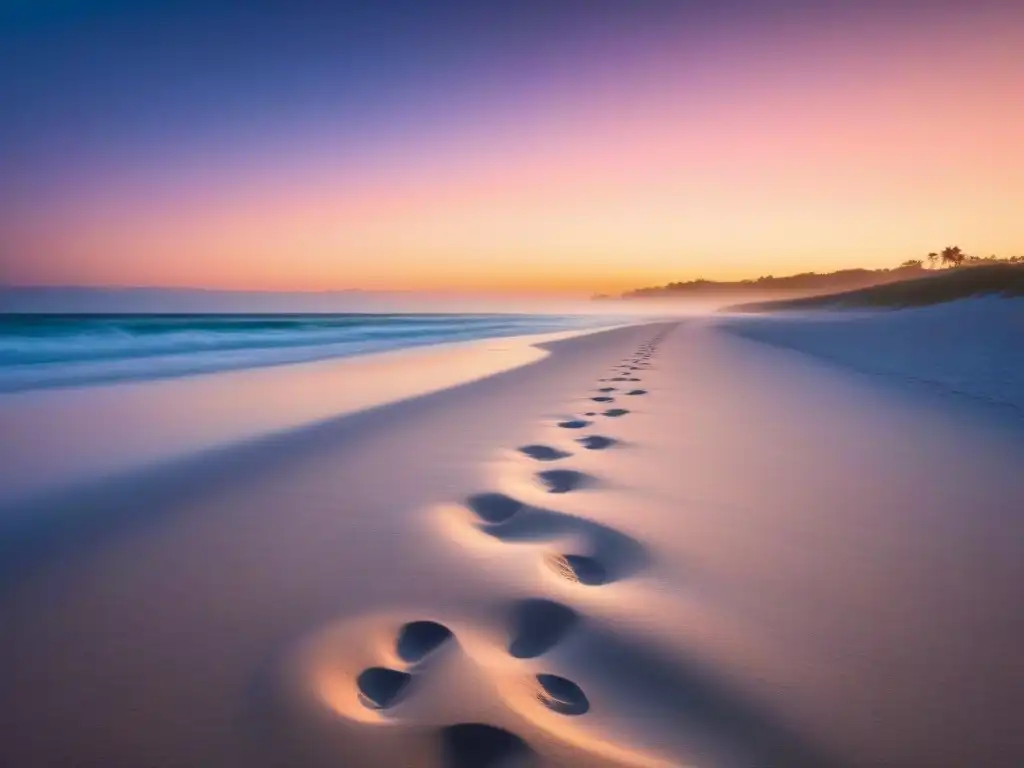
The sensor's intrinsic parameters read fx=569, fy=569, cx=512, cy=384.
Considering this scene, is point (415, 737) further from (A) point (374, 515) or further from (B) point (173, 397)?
(B) point (173, 397)

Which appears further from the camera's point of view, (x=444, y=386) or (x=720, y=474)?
(x=444, y=386)

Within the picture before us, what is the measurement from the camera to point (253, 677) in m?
1.52

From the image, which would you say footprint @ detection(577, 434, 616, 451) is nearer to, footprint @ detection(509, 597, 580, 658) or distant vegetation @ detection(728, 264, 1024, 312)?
footprint @ detection(509, 597, 580, 658)

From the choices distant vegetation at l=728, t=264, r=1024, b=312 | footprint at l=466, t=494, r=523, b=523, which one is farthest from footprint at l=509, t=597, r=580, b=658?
distant vegetation at l=728, t=264, r=1024, b=312

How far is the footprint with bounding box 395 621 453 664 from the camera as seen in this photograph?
1.64 m

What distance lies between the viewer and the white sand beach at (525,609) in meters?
1.31

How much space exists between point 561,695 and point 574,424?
335 centimetres

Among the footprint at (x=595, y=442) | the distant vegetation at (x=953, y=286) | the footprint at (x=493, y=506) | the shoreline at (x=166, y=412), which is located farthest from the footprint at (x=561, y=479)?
the distant vegetation at (x=953, y=286)

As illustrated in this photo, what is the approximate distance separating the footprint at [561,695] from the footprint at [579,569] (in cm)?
57

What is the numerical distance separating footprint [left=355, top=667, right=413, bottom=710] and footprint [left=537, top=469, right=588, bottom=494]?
1.57m

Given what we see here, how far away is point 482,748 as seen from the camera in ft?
4.16

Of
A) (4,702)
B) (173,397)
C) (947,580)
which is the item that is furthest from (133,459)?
(947,580)

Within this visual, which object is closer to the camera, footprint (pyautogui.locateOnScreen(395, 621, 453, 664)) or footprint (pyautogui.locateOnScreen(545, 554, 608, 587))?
footprint (pyautogui.locateOnScreen(395, 621, 453, 664))

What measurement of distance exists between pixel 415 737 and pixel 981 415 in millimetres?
5453
